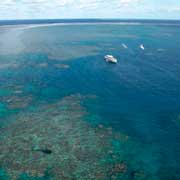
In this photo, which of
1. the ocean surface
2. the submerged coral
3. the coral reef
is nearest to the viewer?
the submerged coral

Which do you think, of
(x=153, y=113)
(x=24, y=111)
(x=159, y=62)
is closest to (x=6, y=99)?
(x=24, y=111)

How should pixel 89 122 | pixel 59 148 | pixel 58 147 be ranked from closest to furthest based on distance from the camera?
pixel 59 148 < pixel 58 147 < pixel 89 122

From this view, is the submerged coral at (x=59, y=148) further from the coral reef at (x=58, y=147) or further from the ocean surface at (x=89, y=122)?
the ocean surface at (x=89, y=122)

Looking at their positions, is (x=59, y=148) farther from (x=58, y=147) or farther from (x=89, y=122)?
(x=89, y=122)

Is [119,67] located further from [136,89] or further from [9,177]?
[9,177]

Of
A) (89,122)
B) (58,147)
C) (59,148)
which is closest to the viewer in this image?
(59,148)

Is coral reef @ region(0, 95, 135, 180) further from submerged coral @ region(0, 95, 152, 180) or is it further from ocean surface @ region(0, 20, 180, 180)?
ocean surface @ region(0, 20, 180, 180)

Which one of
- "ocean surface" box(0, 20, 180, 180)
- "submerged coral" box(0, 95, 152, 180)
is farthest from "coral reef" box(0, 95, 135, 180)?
"ocean surface" box(0, 20, 180, 180)

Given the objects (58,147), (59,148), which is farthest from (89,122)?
(59,148)
